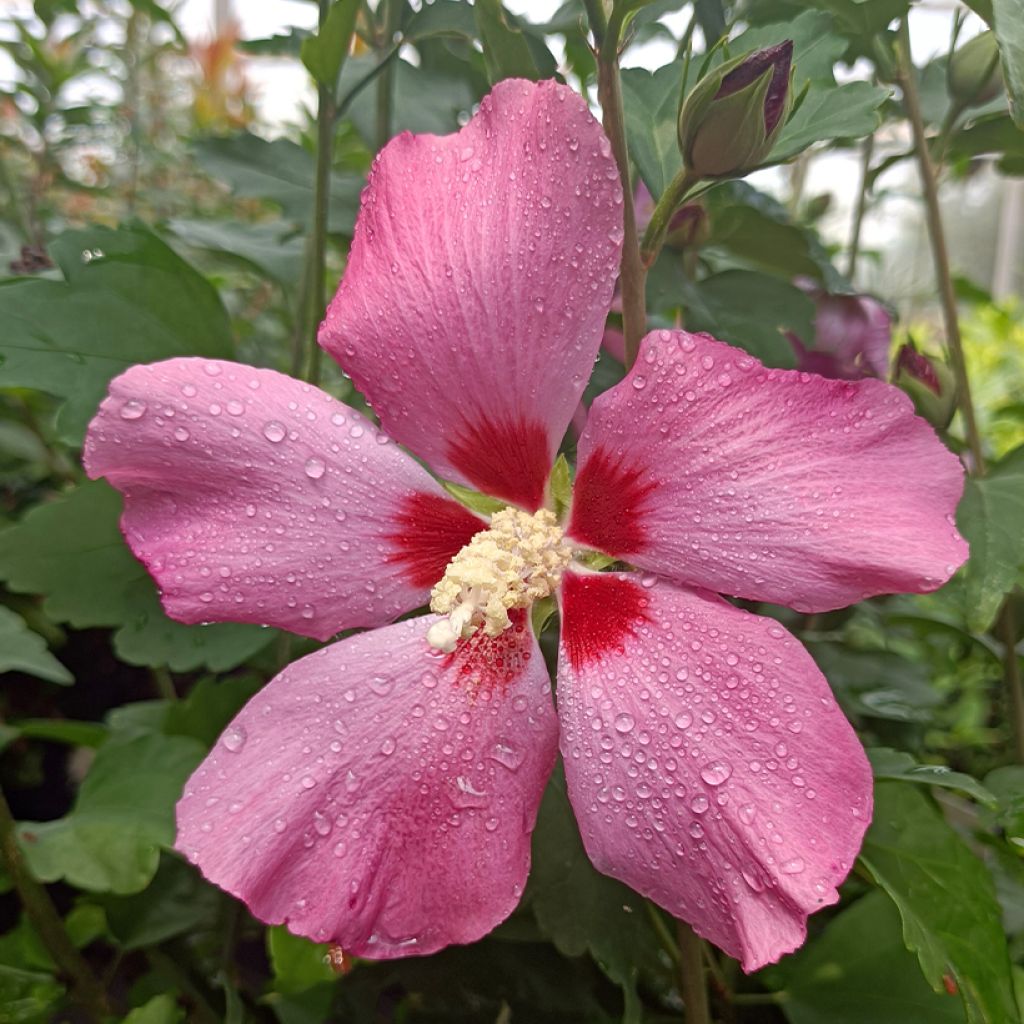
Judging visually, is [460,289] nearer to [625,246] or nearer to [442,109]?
[625,246]

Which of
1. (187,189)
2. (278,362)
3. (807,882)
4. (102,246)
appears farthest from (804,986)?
(187,189)

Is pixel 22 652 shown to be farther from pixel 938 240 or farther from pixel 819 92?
pixel 938 240

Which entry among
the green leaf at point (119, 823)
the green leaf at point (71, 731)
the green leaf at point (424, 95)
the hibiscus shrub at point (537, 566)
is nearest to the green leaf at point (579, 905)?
the hibiscus shrub at point (537, 566)

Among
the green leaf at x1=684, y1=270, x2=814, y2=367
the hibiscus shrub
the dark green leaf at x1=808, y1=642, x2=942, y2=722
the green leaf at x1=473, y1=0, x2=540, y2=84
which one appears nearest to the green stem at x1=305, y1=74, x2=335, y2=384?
the hibiscus shrub

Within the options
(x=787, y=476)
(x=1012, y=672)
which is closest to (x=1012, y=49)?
(x=787, y=476)

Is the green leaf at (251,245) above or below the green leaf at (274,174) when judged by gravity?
below

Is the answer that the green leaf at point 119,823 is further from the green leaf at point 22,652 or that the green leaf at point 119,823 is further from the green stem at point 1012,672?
the green stem at point 1012,672
